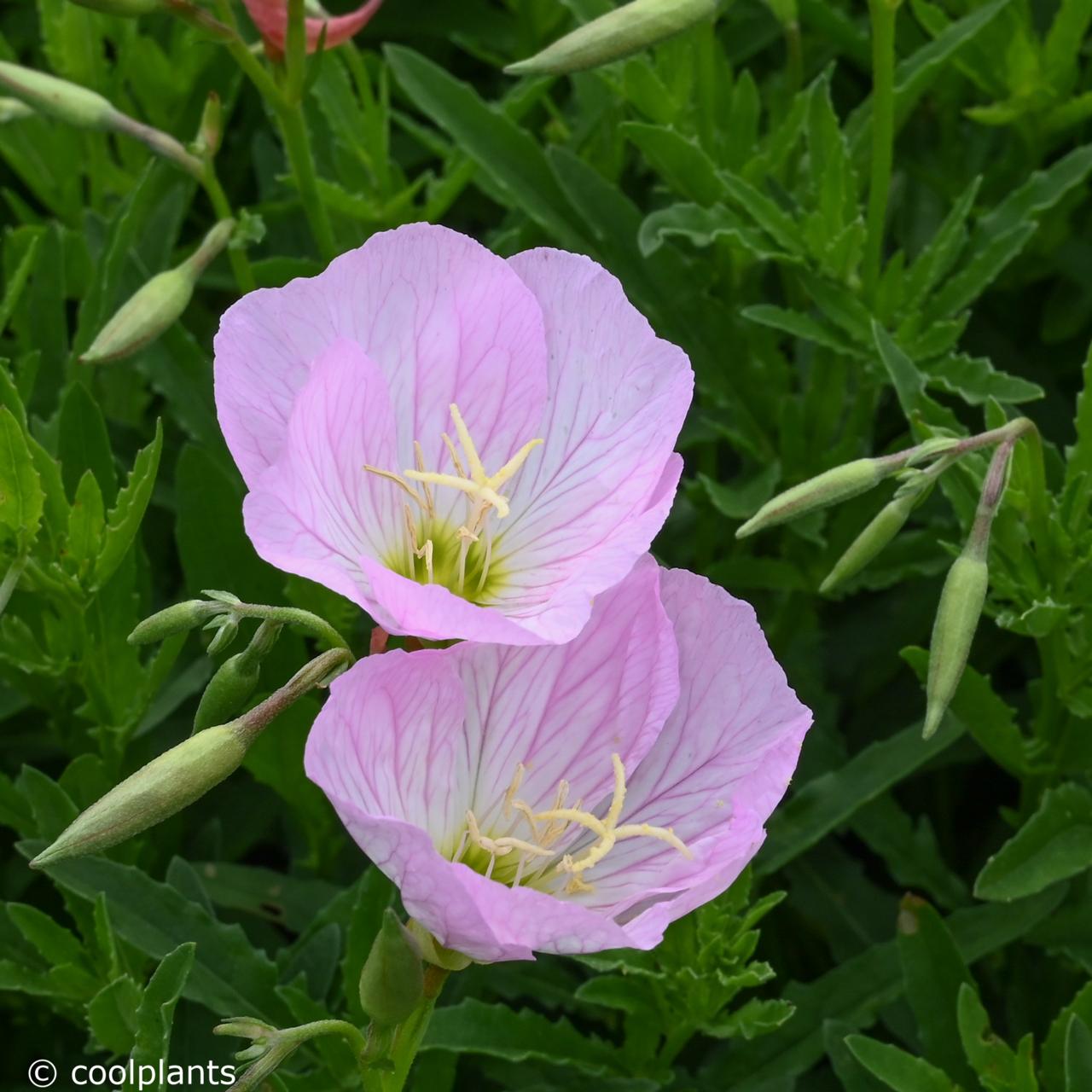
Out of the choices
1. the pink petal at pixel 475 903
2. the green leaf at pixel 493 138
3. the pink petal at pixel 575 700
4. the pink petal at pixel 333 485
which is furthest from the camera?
the green leaf at pixel 493 138

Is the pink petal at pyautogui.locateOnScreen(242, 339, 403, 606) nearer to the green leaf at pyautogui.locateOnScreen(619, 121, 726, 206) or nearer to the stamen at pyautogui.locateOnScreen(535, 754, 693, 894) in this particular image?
the stamen at pyautogui.locateOnScreen(535, 754, 693, 894)

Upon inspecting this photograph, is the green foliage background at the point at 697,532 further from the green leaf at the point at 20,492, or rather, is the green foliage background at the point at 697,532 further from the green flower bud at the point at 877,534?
the green flower bud at the point at 877,534

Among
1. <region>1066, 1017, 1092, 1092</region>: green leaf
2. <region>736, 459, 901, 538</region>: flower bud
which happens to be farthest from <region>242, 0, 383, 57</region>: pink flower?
<region>1066, 1017, 1092, 1092</region>: green leaf

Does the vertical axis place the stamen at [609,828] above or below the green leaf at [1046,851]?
above

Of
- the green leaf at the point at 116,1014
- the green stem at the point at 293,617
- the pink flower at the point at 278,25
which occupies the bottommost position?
the green leaf at the point at 116,1014

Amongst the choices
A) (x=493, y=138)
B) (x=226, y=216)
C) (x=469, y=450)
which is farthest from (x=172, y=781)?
(x=493, y=138)

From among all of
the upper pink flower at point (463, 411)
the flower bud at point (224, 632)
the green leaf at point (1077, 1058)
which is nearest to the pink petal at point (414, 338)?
the upper pink flower at point (463, 411)
